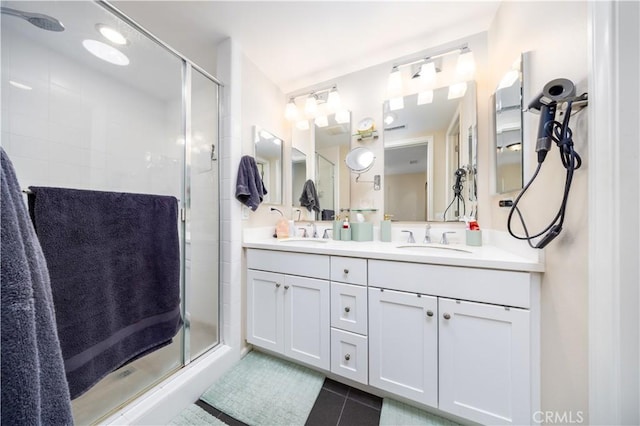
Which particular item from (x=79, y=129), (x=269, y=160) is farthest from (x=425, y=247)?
(x=79, y=129)

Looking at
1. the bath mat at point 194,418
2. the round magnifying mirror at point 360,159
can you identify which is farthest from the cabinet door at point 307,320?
the round magnifying mirror at point 360,159

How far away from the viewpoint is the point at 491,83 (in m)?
1.30

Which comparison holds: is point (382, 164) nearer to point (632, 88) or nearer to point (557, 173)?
point (557, 173)

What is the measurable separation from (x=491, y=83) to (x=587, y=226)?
1160 mm

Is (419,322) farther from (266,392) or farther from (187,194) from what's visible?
(187,194)

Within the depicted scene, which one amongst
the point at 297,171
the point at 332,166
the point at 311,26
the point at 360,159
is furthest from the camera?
the point at 297,171

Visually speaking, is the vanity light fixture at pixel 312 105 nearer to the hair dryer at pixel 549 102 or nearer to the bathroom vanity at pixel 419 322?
the bathroom vanity at pixel 419 322

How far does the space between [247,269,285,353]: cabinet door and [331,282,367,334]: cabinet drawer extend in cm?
36

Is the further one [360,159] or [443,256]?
[360,159]

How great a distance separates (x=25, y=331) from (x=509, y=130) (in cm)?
174

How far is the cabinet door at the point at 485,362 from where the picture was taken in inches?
32.4

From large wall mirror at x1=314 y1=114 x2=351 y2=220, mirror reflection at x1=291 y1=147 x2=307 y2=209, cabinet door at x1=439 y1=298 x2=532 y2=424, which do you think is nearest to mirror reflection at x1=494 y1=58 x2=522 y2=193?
cabinet door at x1=439 y1=298 x2=532 y2=424

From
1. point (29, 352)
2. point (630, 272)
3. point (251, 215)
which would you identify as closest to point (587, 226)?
point (630, 272)

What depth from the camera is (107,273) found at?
0.87 metres
